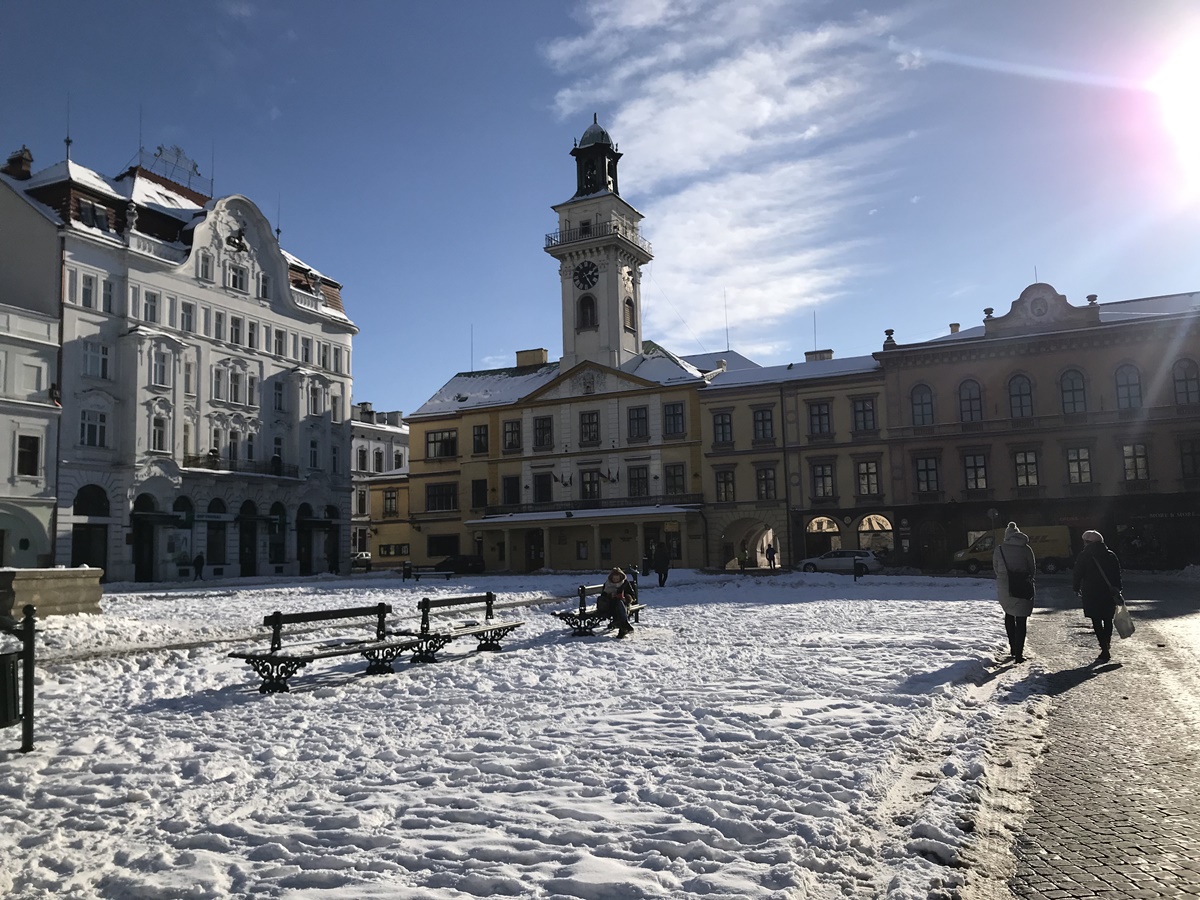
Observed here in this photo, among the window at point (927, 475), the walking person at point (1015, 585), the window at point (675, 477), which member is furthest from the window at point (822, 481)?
the walking person at point (1015, 585)

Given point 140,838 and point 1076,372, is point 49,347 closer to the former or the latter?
point 140,838

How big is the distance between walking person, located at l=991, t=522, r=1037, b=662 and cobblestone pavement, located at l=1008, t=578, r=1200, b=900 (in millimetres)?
483

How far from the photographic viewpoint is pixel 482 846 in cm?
545

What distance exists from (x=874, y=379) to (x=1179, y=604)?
26.7m

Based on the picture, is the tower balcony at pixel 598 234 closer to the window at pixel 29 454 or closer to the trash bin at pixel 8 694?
the window at pixel 29 454

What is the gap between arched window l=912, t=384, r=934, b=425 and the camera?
46281 mm

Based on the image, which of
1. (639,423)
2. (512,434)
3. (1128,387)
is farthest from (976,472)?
(512,434)

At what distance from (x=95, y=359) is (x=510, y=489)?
80.6ft

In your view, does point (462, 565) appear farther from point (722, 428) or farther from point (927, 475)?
point (927, 475)

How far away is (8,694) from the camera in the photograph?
24.5 ft

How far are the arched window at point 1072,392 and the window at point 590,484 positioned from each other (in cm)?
2512

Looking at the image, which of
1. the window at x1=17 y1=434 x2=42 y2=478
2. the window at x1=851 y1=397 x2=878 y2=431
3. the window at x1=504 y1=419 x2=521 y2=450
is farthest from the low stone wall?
the window at x1=504 y1=419 x2=521 y2=450

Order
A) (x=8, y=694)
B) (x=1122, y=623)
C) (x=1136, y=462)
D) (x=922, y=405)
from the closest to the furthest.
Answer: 1. (x=8, y=694)
2. (x=1122, y=623)
3. (x=1136, y=462)
4. (x=922, y=405)

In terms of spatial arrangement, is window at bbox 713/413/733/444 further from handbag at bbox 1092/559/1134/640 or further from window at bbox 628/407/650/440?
handbag at bbox 1092/559/1134/640
